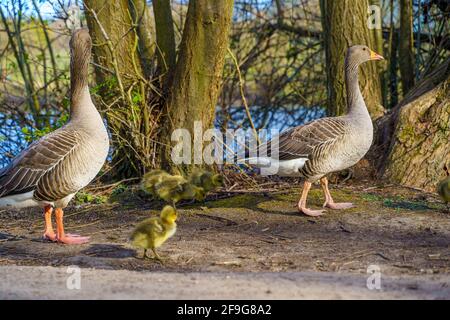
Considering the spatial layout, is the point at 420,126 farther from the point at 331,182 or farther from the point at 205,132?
the point at 205,132

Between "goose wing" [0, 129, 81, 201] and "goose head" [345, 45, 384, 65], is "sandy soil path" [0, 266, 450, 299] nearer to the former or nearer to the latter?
"goose wing" [0, 129, 81, 201]

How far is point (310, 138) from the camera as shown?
8430mm

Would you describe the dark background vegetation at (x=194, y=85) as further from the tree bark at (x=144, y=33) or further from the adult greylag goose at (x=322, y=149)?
the adult greylag goose at (x=322, y=149)

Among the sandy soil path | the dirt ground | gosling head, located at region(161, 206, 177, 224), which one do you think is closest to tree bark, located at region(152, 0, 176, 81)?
the dirt ground

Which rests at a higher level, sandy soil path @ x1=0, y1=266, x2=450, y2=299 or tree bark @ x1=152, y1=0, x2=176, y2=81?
tree bark @ x1=152, y1=0, x2=176, y2=81

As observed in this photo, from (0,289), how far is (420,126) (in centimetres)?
606

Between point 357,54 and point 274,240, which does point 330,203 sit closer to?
point 274,240

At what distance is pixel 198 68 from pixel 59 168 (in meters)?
2.55

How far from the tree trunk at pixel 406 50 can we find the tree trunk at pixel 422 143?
3074 millimetres

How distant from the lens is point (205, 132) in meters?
9.27

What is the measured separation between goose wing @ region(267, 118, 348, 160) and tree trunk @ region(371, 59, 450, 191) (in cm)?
129

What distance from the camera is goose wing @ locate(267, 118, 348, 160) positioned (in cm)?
831

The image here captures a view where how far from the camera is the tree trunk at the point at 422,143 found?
932 cm

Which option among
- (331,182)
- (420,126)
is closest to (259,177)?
(331,182)
